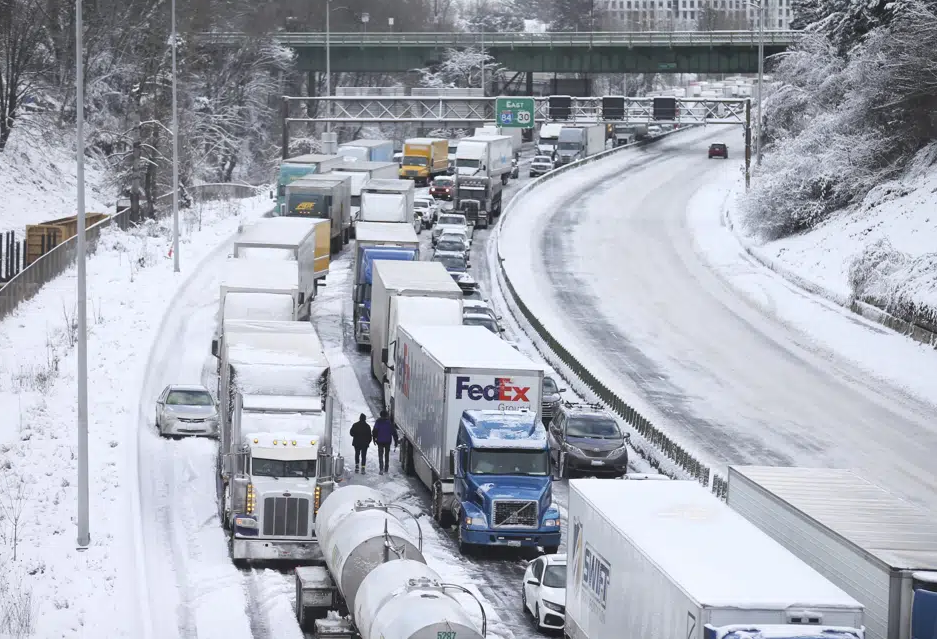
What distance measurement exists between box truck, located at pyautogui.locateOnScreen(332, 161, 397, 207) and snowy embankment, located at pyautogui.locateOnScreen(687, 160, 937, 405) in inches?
651

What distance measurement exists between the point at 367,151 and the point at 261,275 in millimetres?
47445

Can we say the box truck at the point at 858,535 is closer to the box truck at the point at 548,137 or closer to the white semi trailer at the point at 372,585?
the white semi trailer at the point at 372,585

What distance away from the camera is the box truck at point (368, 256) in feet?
144

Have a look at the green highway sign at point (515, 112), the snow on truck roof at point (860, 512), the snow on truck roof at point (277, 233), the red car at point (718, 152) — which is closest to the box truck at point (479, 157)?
the green highway sign at point (515, 112)

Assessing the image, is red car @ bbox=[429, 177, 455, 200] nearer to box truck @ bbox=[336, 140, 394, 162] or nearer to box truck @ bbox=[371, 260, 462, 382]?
box truck @ bbox=[336, 140, 394, 162]

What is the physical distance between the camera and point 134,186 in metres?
68.2

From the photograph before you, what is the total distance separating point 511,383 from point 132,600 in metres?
9.19

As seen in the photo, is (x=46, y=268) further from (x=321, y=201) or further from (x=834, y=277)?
(x=834, y=277)

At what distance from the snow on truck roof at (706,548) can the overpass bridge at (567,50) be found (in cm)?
8316

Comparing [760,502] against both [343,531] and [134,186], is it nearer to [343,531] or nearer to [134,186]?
[343,531]

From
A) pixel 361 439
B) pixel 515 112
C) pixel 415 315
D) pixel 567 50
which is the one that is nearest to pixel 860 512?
pixel 361 439

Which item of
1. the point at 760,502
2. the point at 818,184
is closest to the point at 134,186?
the point at 818,184

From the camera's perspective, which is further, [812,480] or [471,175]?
[471,175]

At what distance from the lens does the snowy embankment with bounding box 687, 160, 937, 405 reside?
1722 inches
